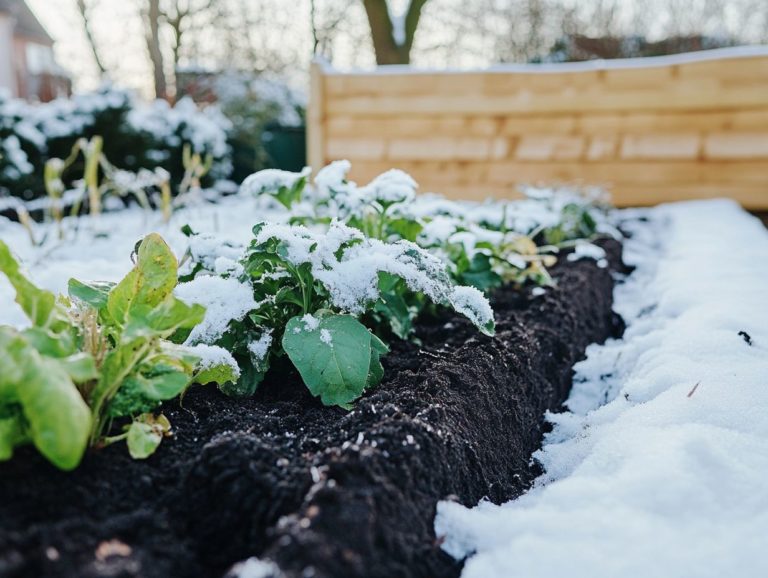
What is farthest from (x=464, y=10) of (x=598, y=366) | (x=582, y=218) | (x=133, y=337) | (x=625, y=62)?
(x=133, y=337)

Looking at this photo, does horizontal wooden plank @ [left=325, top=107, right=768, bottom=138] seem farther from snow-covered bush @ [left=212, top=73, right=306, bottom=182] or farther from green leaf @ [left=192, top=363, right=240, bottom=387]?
green leaf @ [left=192, top=363, right=240, bottom=387]

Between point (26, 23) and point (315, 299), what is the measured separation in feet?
88.4

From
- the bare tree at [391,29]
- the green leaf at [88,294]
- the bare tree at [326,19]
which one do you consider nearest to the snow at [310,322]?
the green leaf at [88,294]

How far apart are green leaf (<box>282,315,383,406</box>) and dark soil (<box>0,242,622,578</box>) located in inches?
1.3

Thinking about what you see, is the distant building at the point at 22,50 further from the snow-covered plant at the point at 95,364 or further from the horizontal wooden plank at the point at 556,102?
the snow-covered plant at the point at 95,364

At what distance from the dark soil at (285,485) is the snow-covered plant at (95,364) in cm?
6

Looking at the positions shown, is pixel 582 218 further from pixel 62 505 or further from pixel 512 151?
pixel 62 505

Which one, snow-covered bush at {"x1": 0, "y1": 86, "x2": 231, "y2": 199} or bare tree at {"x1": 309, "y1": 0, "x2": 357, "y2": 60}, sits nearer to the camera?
snow-covered bush at {"x1": 0, "y1": 86, "x2": 231, "y2": 199}

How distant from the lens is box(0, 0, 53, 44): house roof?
21.7m

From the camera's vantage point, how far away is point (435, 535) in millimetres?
865

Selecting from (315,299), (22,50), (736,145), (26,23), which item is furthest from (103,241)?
(26,23)

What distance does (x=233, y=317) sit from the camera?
1189mm

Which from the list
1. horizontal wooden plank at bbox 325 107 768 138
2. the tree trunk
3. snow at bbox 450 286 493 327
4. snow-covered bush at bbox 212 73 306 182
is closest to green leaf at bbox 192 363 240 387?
snow at bbox 450 286 493 327

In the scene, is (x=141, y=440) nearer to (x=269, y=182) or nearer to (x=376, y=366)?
(x=376, y=366)
